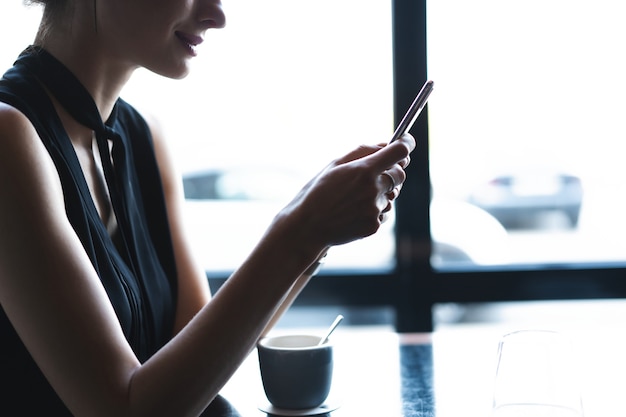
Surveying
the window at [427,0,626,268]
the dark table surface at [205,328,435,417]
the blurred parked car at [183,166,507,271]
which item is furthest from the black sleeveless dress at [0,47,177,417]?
the window at [427,0,626,268]

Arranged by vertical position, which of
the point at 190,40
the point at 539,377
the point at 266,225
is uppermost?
the point at 190,40

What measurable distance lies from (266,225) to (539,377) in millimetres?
1598

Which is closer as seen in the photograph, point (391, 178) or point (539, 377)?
point (539, 377)

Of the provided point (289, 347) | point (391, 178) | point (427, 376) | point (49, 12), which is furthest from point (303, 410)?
point (49, 12)

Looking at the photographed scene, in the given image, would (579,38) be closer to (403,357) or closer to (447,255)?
(447,255)

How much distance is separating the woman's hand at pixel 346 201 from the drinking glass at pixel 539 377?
0.89ft

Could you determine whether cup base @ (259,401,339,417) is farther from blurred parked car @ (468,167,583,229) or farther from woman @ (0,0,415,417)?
blurred parked car @ (468,167,583,229)

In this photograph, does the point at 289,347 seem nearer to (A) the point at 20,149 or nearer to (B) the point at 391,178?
(B) the point at 391,178

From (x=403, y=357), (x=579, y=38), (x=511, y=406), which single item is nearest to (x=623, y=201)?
(x=579, y=38)

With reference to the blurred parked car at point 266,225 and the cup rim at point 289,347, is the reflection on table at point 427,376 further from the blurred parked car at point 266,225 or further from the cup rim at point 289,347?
the blurred parked car at point 266,225

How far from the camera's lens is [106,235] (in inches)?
45.9

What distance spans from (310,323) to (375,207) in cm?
161

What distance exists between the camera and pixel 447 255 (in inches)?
92.7

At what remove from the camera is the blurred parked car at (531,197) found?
233 centimetres
